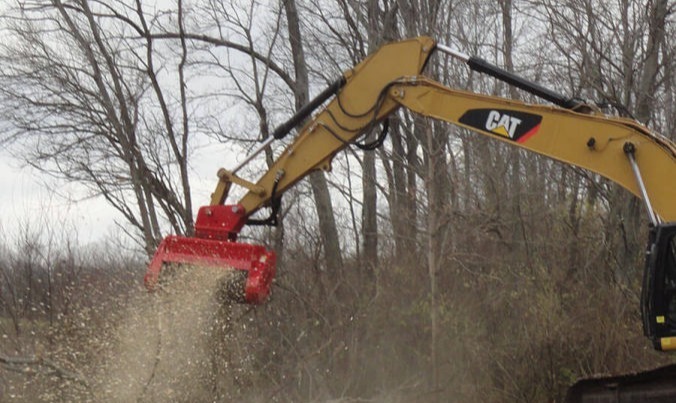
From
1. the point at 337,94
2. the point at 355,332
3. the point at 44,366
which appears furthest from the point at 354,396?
the point at 337,94

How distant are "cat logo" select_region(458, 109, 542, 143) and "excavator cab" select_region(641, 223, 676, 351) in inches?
51.4

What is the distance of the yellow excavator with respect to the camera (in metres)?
5.86

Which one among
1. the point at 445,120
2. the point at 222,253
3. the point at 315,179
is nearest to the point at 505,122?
the point at 445,120

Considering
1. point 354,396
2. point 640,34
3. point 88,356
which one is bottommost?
point 354,396

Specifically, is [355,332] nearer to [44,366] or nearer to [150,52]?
[44,366]

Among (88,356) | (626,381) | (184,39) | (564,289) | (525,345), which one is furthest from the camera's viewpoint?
(184,39)

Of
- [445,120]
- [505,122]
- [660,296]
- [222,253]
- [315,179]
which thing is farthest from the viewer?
[315,179]

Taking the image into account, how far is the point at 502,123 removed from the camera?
6.80m

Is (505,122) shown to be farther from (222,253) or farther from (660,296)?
(222,253)

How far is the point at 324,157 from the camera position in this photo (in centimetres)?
768

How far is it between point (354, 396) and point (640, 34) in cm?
744

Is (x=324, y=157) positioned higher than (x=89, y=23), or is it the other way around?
(x=89, y=23)

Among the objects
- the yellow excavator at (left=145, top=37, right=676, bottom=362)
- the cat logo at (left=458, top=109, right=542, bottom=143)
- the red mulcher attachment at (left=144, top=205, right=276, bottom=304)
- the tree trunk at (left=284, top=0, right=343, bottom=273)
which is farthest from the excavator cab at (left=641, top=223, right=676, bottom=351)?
the tree trunk at (left=284, top=0, right=343, bottom=273)

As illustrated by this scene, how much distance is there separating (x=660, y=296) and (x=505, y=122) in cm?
174
